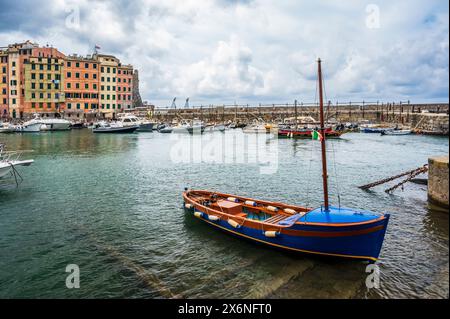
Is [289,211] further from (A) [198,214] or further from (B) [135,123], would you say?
(B) [135,123]

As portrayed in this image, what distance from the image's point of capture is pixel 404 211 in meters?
18.8

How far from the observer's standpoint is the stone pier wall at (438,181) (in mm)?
17062

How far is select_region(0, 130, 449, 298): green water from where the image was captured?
36.1 feet

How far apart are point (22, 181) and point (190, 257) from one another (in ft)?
63.1

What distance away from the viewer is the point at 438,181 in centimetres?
1808

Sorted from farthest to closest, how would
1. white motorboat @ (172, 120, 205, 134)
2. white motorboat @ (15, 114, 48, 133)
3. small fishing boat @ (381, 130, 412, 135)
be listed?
white motorboat @ (172, 120, 205, 134)
white motorboat @ (15, 114, 48, 133)
small fishing boat @ (381, 130, 412, 135)

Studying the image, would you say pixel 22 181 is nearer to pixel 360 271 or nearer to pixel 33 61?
pixel 360 271

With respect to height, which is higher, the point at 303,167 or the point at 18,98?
the point at 18,98

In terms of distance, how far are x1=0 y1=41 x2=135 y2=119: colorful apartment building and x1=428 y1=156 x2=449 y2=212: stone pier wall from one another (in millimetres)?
99501

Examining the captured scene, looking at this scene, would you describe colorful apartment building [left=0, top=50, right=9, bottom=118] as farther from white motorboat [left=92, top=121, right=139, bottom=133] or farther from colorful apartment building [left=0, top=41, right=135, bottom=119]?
white motorboat [left=92, top=121, right=139, bottom=133]

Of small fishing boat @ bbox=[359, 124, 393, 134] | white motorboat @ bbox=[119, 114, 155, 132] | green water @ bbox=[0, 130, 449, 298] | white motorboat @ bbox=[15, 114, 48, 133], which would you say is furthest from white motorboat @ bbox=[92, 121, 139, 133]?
small fishing boat @ bbox=[359, 124, 393, 134]

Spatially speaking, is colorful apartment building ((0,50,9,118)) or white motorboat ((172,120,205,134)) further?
colorful apartment building ((0,50,9,118))

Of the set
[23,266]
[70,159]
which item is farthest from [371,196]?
[70,159]
